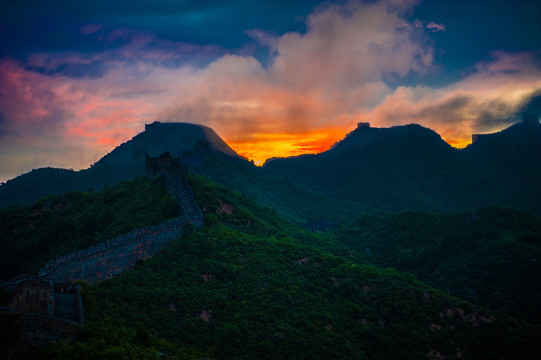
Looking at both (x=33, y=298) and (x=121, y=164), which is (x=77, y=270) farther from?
(x=121, y=164)

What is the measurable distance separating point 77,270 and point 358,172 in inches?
5703

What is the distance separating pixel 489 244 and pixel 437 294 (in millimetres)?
27954

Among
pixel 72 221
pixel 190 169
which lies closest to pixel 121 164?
pixel 190 169

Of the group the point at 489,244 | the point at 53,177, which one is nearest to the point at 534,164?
the point at 489,244

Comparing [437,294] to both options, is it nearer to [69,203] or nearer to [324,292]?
[324,292]

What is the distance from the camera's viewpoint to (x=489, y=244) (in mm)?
72312

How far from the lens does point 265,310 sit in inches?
1485

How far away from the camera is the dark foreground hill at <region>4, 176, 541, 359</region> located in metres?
30.8

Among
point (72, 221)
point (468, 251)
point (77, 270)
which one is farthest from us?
point (468, 251)

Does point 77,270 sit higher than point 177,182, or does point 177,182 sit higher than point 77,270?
point 177,182

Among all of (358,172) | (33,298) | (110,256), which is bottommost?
(33,298)

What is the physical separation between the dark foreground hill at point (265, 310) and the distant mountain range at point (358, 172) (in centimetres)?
4895

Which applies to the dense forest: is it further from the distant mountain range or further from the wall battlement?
the distant mountain range

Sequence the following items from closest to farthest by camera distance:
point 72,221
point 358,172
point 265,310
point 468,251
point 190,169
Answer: point 265,310, point 72,221, point 468,251, point 190,169, point 358,172
